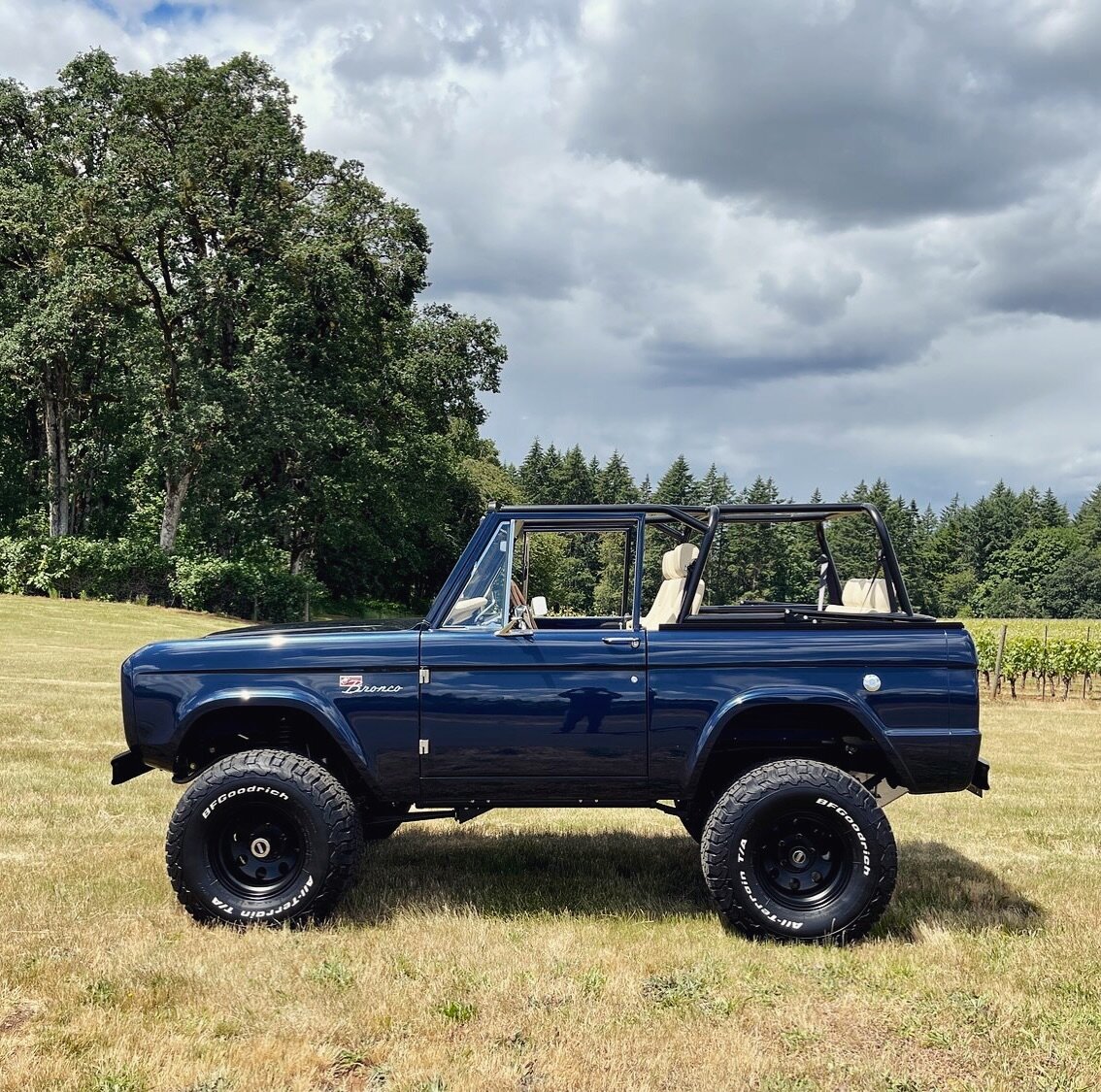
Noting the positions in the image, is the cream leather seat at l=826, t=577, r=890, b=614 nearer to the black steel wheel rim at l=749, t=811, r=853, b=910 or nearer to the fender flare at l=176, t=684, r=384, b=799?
the black steel wheel rim at l=749, t=811, r=853, b=910

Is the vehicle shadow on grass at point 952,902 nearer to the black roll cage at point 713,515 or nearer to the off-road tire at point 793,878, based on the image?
the off-road tire at point 793,878

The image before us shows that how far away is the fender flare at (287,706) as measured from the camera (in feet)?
17.2

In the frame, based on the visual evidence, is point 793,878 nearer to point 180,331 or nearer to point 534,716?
→ point 534,716

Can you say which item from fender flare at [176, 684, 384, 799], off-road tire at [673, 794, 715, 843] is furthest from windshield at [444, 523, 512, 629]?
off-road tire at [673, 794, 715, 843]

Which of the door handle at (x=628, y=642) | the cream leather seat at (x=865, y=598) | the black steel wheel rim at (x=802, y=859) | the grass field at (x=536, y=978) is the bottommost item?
the grass field at (x=536, y=978)

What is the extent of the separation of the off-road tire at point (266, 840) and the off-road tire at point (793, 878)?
1.81 metres

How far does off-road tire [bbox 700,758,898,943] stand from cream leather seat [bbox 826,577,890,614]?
43.1 inches

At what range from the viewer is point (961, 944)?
16.7 feet

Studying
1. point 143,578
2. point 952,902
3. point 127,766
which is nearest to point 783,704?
point 952,902

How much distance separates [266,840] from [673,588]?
2.60 metres

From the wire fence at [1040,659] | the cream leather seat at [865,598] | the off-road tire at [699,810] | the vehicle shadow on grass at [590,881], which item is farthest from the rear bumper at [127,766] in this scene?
the wire fence at [1040,659]

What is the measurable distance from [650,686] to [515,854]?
2119mm

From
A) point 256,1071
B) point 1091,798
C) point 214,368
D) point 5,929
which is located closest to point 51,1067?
point 256,1071

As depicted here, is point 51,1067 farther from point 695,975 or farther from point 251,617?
point 251,617
